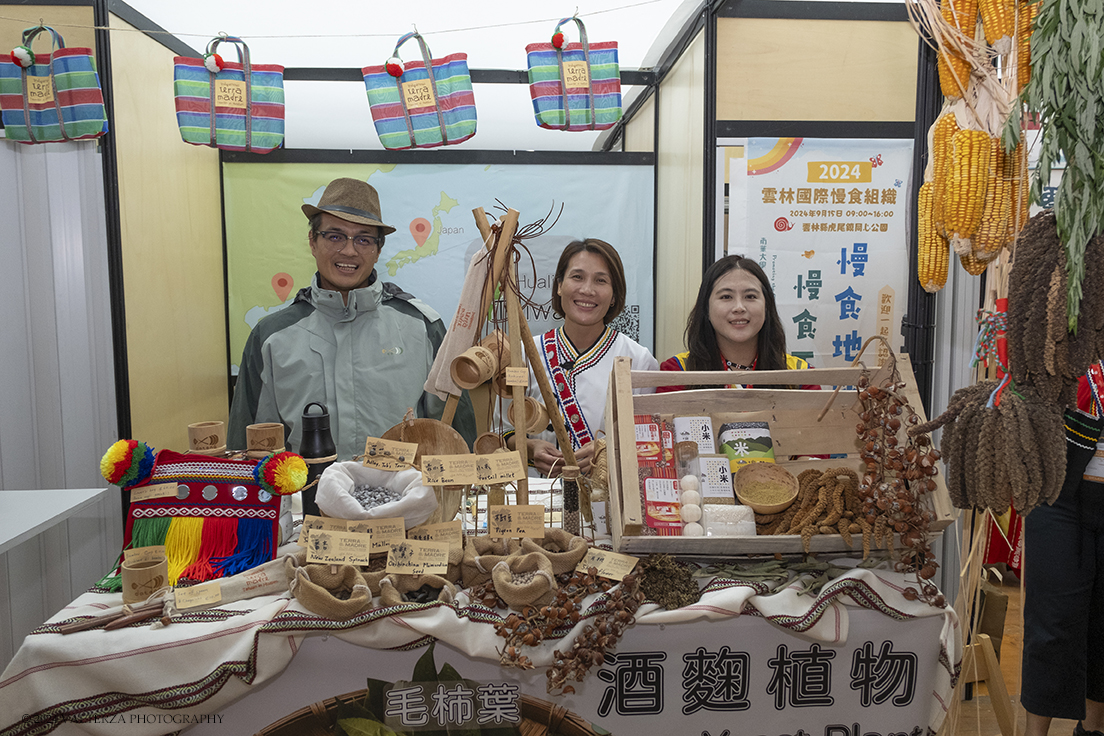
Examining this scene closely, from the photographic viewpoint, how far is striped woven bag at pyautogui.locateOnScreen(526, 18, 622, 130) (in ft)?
7.69

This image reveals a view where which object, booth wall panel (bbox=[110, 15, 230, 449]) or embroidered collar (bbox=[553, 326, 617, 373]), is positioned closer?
embroidered collar (bbox=[553, 326, 617, 373])

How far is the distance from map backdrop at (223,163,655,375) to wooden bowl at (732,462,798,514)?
1977 millimetres

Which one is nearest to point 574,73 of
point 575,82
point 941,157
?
point 575,82

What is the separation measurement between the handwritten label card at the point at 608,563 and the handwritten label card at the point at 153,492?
85cm

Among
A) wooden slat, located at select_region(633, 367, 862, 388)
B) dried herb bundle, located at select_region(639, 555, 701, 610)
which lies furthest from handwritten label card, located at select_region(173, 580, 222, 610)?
wooden slat, located at select_region(633, 367, 862, 388)

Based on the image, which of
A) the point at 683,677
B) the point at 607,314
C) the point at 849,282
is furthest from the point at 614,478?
the point at 849,282

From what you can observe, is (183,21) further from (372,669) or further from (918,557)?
(918,557)

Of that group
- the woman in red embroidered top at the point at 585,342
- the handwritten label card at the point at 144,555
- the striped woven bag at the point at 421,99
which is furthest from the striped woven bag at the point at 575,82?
the handwritten label card at the point at 144,555

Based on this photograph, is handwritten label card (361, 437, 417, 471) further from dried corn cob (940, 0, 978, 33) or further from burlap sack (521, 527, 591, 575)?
dried corn cob (940, 0, 978, 33)

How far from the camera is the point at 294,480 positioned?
135 centimetres

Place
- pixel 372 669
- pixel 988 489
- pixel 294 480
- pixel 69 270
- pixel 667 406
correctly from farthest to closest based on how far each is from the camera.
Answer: pixel 69 270, pixel 667 406, pixel 294 480, pixel 372 669, pixel 988 489

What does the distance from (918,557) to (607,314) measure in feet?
4.30

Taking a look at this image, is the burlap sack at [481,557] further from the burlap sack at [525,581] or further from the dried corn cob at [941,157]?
the dried corn cob at [941,157]

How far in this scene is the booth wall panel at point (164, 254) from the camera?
2660mm
